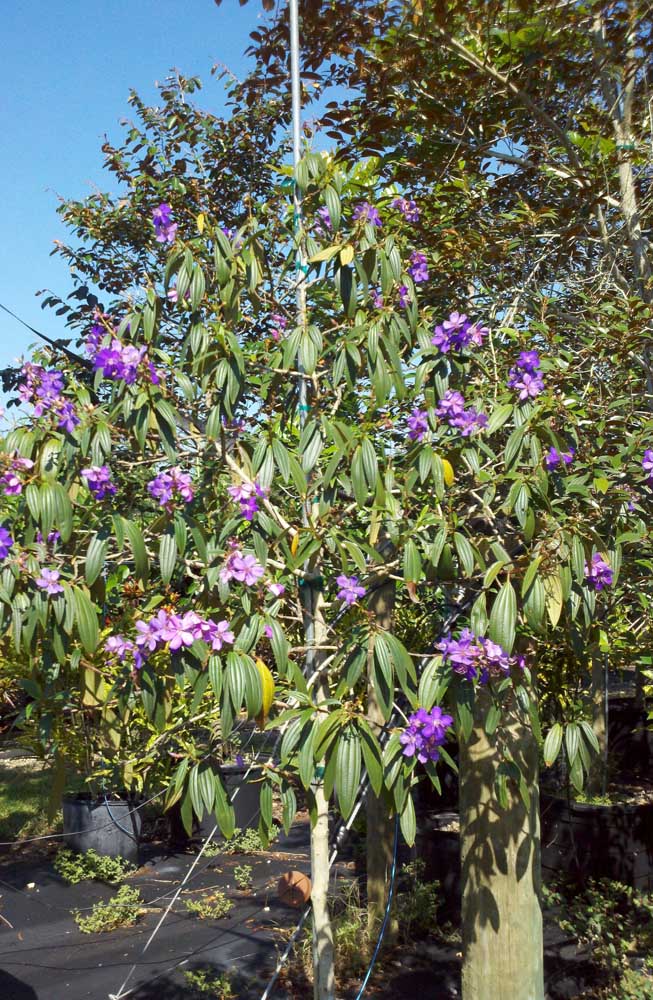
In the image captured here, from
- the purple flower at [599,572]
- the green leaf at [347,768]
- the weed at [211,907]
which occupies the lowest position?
the weed at [211,907]

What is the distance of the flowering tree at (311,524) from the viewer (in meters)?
1.32

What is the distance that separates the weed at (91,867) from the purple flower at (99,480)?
3.42 meters

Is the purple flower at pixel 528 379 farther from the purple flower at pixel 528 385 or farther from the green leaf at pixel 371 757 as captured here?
the green leaf at pixel 371 757

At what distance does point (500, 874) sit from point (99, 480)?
1.44m

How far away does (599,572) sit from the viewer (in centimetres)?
142

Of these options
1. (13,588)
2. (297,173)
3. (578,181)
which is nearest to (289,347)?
(297,173)

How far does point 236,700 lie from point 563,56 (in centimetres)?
248

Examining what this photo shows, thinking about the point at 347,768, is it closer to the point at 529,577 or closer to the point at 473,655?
the point at 473,655

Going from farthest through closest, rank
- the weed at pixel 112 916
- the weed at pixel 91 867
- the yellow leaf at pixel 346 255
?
the weed at pixel 91 867
the weed at pixel 112 916
the yellow leaf at pixel 346 255

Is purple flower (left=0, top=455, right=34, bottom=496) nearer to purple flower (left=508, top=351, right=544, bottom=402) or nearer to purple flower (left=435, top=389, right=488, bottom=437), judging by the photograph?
purple flower (left=435, top=389, right=488, bottom=437)

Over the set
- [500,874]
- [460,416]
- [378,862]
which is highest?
[460,416]

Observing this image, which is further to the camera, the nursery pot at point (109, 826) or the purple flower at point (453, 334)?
the nursery pot at point (109, 826)

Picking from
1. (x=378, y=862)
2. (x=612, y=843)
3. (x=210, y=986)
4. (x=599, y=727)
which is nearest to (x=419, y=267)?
(x=378, y=862)

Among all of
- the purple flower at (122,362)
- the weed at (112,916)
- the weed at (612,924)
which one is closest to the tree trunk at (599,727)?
the weed at (612,924)
